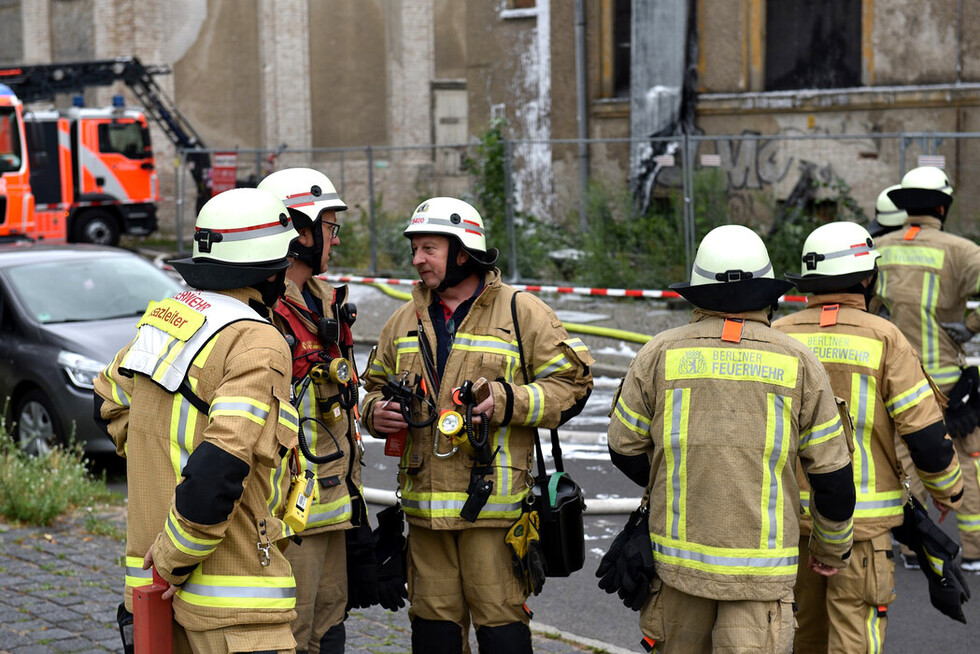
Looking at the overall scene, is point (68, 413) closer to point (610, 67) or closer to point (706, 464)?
point (706, 464)

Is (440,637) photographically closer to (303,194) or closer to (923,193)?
(303,194)

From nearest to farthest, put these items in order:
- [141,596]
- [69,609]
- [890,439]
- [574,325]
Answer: [141,596], [890,439], [69,609], [574,325]

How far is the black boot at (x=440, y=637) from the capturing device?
4645mm

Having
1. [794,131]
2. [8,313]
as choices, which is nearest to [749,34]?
[794,131]

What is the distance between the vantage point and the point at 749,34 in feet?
57.9

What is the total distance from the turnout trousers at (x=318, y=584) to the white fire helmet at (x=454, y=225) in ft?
3.80

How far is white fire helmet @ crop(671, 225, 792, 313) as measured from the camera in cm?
403

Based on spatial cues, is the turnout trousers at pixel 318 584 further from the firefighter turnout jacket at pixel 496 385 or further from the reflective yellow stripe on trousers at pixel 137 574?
the reflective yellow stripe on trousers at pixel 137 574

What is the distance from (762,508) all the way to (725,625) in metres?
0.39

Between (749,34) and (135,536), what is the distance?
1552 centimetres

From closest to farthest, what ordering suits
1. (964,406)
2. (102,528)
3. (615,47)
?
(964,406)
(102,528)
(615,47)

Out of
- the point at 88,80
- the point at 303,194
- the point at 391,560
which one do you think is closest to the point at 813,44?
the point at 303,194

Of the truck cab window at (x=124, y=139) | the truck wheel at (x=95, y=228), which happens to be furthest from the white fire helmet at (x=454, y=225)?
the truck cab window at (x=124, y=139)

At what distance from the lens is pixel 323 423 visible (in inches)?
179
